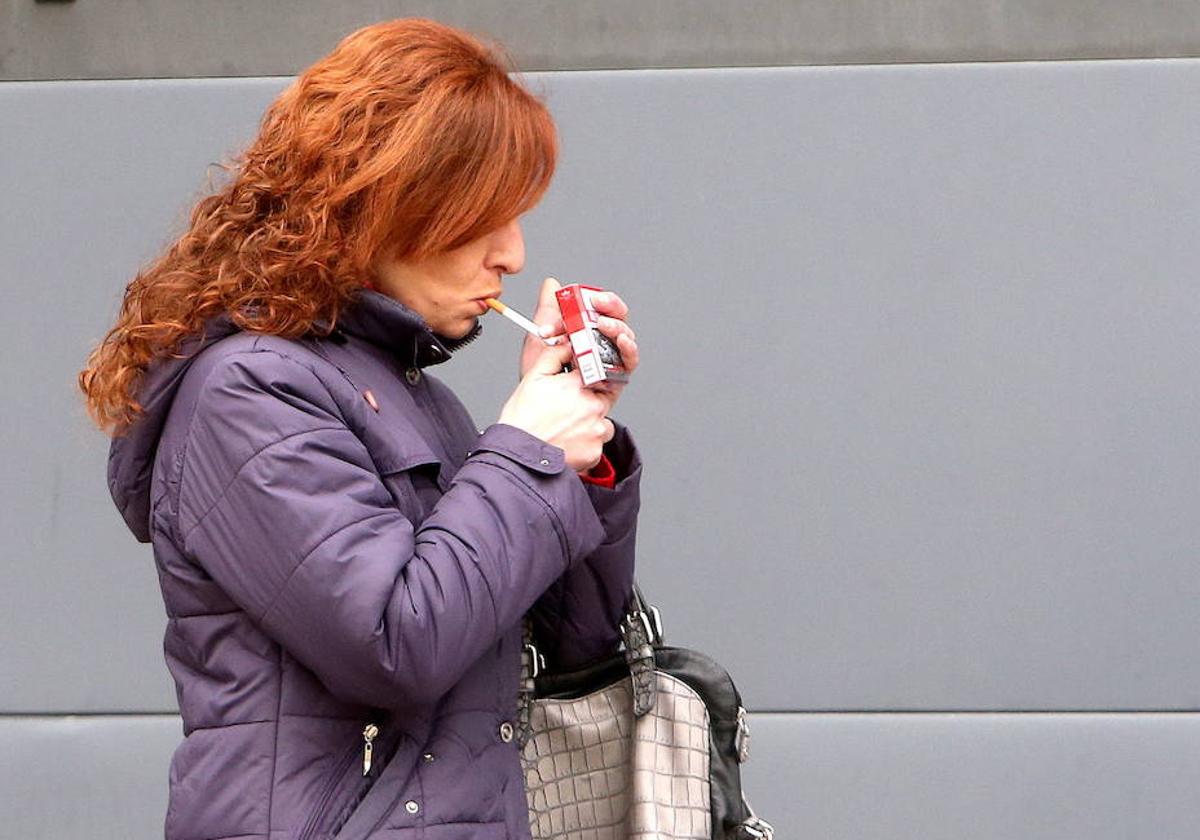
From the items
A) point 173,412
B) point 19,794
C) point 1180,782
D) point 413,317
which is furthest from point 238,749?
point 1180,782

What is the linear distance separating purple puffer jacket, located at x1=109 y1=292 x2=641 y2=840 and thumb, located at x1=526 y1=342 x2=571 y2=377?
0.38 feet

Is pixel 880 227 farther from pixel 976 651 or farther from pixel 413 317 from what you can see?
pixel 413 317

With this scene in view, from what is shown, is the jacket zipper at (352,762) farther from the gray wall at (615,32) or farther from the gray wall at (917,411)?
the gray wall at (615,32)

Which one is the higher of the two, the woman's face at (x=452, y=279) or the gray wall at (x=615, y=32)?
the gray wall at (x=615, y=32)

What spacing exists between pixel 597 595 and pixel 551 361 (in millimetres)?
310

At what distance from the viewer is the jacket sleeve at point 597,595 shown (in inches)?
73.2

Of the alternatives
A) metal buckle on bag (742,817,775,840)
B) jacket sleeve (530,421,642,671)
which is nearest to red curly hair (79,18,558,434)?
jacket sleeve (530,421,642,671)

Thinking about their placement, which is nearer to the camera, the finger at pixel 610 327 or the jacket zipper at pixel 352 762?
the jacket zipper at pixel 352 762

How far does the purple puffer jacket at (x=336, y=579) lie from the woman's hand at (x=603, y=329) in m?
0.15

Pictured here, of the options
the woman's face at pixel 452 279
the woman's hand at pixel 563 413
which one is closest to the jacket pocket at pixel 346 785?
the woman's hand at pixel 563 413

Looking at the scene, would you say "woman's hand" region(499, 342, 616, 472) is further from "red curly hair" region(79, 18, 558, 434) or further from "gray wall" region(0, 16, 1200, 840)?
"gray wall" region(0, 16, 1200, 840)

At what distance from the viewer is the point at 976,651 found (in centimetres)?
316

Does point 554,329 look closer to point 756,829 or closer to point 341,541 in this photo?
point 341,541

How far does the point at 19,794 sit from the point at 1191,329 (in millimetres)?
2461
